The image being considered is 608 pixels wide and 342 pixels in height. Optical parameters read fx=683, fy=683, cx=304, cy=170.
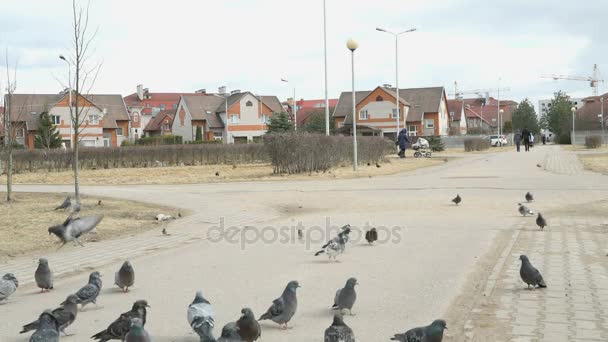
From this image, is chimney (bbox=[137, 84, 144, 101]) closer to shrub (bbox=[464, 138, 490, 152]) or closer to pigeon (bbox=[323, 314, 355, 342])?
shrub (bbox=[464, 138, 490, 152])

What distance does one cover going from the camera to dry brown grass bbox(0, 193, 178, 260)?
11.4m

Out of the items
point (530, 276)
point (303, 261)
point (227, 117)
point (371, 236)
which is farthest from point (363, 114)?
point (530, 276)

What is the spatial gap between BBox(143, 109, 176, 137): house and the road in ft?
259

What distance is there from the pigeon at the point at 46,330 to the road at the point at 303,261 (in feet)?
2.09

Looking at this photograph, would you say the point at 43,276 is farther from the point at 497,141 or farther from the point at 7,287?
the point at 497,141

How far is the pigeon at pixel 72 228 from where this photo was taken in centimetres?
1086

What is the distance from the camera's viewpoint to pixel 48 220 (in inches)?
560

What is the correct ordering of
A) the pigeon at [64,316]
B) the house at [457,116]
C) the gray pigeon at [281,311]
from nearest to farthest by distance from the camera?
the pigeon at [64,316], the gray pigeon at [281,311], the house at [457,116]

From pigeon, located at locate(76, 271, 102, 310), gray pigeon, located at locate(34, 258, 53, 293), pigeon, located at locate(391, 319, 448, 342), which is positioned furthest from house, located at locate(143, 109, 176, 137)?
pigeon, located at locate(391, 319, 448, 342)

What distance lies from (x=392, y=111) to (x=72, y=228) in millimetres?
76207

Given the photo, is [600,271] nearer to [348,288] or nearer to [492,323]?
[492,323]

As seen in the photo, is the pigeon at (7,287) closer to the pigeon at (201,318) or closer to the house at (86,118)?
the pigeon at (201,318)

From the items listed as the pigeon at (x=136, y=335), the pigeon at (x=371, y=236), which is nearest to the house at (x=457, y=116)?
the pigeon at (x=371, y=236)

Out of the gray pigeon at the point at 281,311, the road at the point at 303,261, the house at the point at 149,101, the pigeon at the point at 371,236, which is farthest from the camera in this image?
the house at the point at 149,101
